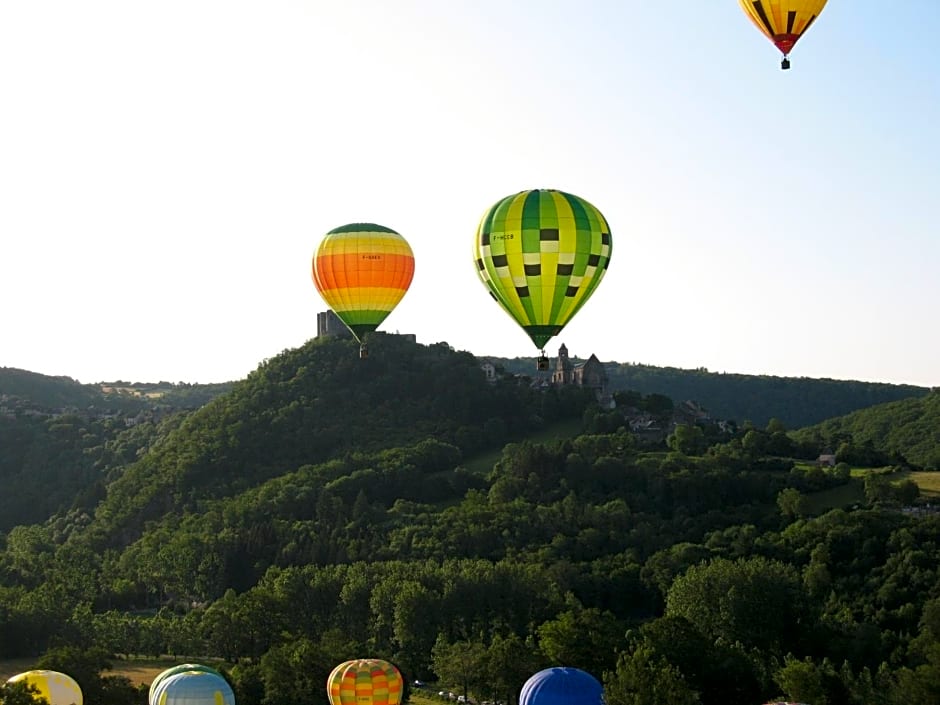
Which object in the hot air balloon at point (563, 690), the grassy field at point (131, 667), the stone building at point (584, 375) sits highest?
the stone building at point (584, 375)

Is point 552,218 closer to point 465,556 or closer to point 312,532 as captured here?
point 465,556

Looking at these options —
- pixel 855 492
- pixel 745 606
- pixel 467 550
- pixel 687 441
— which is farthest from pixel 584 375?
pixel 745 606

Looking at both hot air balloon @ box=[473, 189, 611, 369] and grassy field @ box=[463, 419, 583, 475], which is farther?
grassy field @ box=[463, 419, 583, 475]

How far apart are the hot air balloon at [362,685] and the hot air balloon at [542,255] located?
43.5ft

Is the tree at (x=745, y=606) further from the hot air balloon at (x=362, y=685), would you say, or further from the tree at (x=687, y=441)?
the tree at (x=687, y=441)

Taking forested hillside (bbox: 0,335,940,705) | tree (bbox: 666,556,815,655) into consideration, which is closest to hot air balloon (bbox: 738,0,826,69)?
forested hillside (bbox: 0,335,940,705)

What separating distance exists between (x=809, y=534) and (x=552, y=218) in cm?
4790

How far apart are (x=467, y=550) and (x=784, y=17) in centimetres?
5578

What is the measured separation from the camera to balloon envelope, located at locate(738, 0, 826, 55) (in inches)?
1932

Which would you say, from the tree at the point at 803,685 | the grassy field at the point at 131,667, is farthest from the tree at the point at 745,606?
the grassy field at the point at 131,667

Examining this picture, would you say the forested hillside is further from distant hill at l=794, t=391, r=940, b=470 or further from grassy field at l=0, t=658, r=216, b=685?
distant hill at l=794, t=391, r=940, b=470

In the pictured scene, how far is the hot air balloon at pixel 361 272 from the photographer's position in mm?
61625

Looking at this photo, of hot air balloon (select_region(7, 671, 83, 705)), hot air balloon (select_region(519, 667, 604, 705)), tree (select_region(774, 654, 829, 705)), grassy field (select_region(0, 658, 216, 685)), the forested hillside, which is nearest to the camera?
hot air balloon (select_region(519, 667, 604, 705))

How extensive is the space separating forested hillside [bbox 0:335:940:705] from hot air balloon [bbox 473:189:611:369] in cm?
1203
